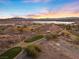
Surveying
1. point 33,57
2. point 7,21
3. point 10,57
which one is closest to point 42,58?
point 33,57

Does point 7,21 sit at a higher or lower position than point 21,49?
lower

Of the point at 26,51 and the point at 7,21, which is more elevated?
the point at 26,51

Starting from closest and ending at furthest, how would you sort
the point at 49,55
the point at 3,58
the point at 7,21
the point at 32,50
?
the point at 3,58
the point at 32,50
the point at 49,55
the point at 7,21

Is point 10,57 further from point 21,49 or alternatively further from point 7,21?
point 7,21

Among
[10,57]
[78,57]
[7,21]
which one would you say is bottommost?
[7,21]

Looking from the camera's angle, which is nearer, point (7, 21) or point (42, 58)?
point (42, 58)

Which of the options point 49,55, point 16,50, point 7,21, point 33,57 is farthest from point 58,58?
point 7,21

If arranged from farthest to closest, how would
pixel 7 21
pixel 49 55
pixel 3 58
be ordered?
pixel 7 21
pixel 49 55
pixel 3 58

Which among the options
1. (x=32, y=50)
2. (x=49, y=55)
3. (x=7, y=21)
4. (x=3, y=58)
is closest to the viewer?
(x=3, y=58)

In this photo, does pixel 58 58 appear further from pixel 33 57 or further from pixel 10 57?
pixel 10 57
